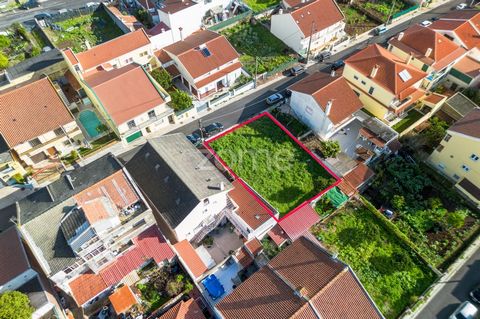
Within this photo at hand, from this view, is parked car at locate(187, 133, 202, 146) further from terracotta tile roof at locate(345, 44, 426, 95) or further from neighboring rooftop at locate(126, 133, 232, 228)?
terracotta tile roof at locate(345, 44, 426, 95)

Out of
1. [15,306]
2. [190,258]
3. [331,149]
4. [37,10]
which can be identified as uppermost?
[37,10]

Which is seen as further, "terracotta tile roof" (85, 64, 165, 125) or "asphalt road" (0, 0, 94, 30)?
"asphalt road" (0, 0, 94, 30)

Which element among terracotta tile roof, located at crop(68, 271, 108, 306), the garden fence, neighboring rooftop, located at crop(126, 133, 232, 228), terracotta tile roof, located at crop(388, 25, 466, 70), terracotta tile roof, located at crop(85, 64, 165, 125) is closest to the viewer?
terracotta tile roof, located at crop(68, 271, 108, 306)

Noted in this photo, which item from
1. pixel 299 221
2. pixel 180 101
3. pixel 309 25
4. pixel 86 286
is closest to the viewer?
pixel 86 286

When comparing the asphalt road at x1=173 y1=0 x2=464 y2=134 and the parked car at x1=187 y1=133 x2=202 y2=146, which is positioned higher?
the asphalt road at x1=173 y1=0 x2=464 y2=134

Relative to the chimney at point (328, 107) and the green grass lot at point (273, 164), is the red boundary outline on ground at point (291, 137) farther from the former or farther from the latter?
the chimney at point (328, 107)

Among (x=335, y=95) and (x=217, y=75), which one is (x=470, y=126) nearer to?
(x=335, y=95)

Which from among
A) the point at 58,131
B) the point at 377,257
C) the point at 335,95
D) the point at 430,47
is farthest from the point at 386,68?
the point at 58,131

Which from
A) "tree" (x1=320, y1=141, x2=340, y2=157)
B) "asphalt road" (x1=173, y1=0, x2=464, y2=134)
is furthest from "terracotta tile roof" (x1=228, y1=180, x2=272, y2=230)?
"asphalt road" (x1=173, y1=0, x2=464, y2=134)
